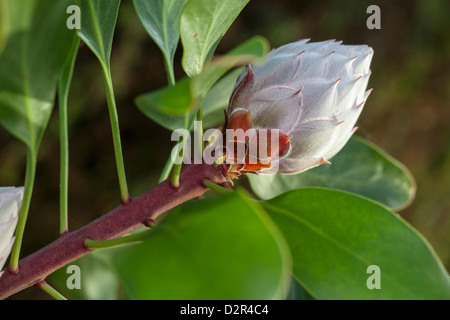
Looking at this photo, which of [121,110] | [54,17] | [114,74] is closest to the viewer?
[54,17]

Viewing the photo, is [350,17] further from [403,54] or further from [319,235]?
[319,235]

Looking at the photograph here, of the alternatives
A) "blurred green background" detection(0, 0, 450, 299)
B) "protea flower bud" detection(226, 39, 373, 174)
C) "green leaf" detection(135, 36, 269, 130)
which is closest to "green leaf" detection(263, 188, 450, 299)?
"protea flower bud" detection(226, 39, 373, 174)

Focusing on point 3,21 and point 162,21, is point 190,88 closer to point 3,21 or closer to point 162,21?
point 3,21

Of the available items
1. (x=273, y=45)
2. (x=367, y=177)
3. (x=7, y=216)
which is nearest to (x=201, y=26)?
(x=7, y=216)

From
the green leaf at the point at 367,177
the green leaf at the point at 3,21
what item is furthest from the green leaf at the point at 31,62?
the green leaf at the point at 367,177

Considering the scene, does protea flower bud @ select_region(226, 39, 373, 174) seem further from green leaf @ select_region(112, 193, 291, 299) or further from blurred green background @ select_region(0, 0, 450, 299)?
blurred green background @ select_region(0, 0, 450, 299)

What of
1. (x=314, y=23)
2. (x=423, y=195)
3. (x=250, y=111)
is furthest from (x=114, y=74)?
(x=250, y=111)
